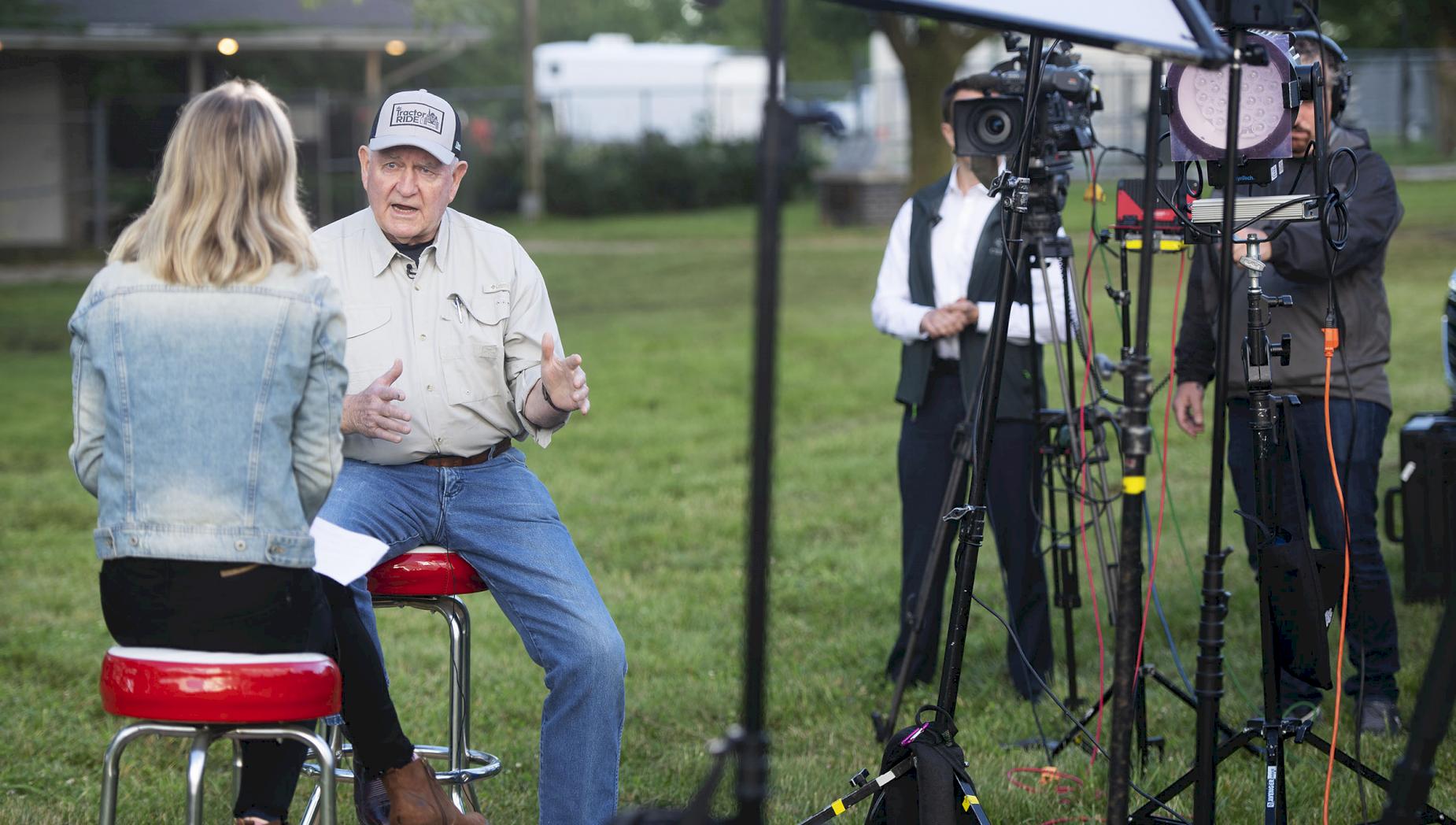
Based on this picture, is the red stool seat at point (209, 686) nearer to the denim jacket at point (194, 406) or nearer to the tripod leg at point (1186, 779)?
the denim jacket at point (194, 406)

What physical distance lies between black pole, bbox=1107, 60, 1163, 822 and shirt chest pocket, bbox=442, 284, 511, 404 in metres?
1.51

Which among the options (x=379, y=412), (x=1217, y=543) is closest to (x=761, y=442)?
(x=1217, y=543)

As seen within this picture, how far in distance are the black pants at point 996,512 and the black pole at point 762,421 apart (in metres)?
2.66

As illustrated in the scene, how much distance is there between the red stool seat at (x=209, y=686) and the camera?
7.96 ft

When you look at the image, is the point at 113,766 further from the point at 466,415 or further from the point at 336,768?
the point at 466,415

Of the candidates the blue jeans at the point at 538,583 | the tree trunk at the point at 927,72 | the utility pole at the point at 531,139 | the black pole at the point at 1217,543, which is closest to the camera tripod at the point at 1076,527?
the black pole at the point at 1217,543

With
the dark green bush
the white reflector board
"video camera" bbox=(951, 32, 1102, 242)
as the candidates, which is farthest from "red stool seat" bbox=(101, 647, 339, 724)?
the dark green bush

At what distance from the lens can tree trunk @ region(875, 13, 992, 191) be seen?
51.0ft

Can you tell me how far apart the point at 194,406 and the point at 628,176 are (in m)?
22.0

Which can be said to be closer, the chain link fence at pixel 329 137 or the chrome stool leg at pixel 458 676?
the chrome stool leg at pixel 458 676

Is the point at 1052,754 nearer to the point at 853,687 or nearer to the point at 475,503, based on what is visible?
the point at 853,687

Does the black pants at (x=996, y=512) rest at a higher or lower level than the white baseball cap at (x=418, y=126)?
lower

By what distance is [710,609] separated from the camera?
18.3 ft

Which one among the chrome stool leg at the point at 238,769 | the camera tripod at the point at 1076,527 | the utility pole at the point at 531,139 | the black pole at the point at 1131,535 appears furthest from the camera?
the utility pole at the point at 531,139
